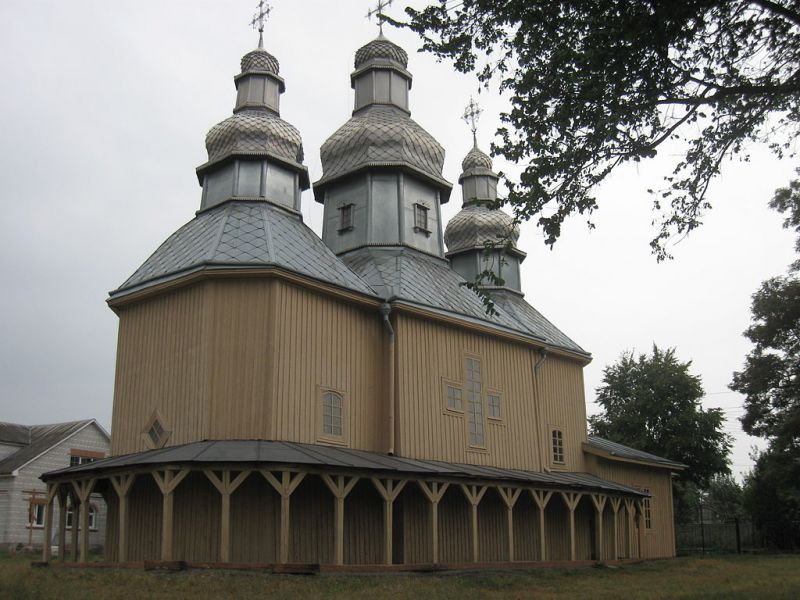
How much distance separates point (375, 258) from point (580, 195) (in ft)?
34.3

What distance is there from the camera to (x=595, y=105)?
11.4 meters

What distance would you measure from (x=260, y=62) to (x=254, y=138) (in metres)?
2.88

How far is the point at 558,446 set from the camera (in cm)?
A: 2414

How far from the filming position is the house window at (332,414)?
17.8 metres

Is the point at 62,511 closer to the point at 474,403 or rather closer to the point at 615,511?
the point at 474,403

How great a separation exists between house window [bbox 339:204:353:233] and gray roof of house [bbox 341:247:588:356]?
0.92m

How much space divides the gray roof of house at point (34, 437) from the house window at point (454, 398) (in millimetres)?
20322

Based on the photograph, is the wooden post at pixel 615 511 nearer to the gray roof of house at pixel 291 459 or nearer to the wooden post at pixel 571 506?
the wooden post at pixel 571 506

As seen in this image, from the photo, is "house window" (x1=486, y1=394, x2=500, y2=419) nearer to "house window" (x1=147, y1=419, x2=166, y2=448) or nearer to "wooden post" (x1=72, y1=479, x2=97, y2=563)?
"house window" (x1=147, y1=419, x2=166, y2=448)

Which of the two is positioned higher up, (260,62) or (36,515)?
(260,62)

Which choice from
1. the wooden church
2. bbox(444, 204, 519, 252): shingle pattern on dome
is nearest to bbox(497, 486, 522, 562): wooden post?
the wooden church

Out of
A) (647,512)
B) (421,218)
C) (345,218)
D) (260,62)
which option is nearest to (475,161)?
(421,218)

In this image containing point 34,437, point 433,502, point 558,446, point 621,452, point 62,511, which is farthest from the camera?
point 34,437

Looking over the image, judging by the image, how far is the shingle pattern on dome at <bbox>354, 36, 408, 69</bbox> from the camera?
2506cm
